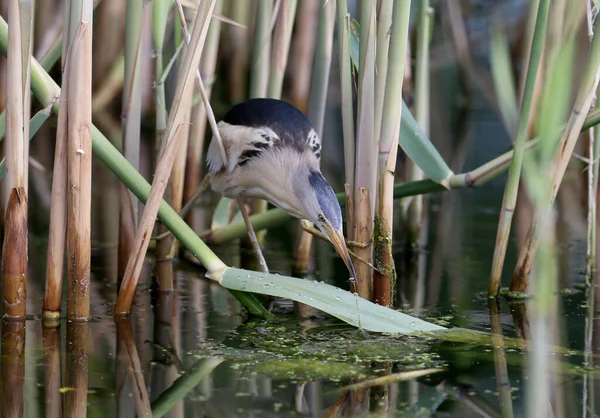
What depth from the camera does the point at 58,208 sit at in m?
2.37

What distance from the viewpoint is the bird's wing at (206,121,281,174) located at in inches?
122

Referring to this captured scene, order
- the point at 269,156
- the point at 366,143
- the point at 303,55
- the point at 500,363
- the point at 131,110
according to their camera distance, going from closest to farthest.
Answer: the point at 500,363 < the point at 366,143 < the point at 131,110 < the point at 269,156 < the point at 303,55

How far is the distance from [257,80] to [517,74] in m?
3.62

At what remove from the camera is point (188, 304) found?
2.87 m

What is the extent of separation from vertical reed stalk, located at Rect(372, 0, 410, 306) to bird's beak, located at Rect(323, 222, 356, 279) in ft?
0.29

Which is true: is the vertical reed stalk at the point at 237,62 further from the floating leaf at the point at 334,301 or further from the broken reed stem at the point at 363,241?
the floating leaf at the point at 334,301

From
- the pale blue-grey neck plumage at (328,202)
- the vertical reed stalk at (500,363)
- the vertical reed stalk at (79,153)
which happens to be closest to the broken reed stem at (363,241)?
the pale blue-grey neck plumage at (328,202)

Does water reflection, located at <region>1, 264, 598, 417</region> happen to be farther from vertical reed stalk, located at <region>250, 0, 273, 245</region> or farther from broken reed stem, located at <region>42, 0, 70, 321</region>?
vertical reed stalk, located at <region>250, 0, 273, 245</region>

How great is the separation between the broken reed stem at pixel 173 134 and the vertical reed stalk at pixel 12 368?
12.9 inches

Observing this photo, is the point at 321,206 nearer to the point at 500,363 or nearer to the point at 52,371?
the point at 500,363

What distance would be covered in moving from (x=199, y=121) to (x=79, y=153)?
1277 millimetres

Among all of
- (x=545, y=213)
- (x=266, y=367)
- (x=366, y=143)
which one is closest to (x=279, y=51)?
(x=366, y=143)

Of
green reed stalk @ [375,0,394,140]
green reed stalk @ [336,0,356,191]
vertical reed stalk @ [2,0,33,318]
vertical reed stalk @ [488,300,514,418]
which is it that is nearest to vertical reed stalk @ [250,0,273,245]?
green reed stalk @ [336,0,356,191]

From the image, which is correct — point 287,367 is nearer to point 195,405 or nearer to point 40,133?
point 195,405
